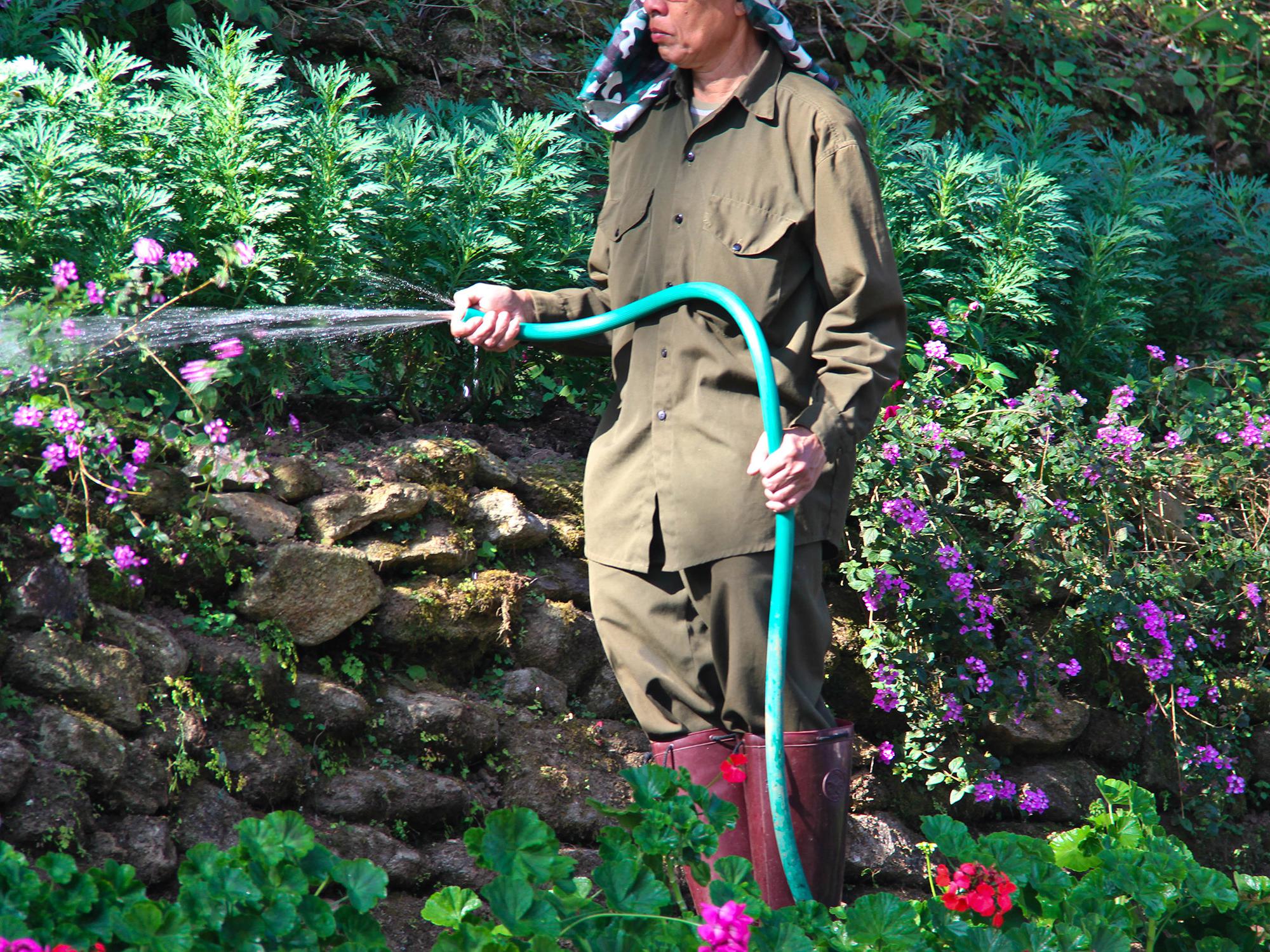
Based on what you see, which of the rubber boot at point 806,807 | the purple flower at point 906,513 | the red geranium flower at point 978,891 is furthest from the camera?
the purple flower at point 906,513

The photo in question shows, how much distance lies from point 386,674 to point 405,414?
82cm

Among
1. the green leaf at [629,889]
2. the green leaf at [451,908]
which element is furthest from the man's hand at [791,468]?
the green leaf at [451,908]

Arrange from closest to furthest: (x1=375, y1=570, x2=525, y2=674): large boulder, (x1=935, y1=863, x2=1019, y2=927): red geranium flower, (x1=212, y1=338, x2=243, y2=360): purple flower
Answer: (x1=935, y1=863, x2=1019, y2=927): red geranium flower → (x1=212, y1=338, x2=243, y2=360): purple flower → (x1=375, y1=570, x2=525, y2=674): large boulder

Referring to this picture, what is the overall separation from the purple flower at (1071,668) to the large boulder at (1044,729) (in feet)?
0.39

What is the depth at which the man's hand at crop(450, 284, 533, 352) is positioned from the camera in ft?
8.40

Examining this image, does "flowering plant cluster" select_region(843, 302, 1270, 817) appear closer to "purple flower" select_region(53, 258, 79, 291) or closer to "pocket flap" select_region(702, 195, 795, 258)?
"pocket flap" select_region(702, 195, 795, 258)

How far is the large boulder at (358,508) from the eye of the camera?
9.82ft

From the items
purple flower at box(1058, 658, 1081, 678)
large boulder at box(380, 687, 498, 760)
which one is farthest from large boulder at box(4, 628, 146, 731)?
purple flower at box(1058, 658, 1081, 678)

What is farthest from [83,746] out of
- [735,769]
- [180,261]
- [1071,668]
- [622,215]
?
[1071,668]

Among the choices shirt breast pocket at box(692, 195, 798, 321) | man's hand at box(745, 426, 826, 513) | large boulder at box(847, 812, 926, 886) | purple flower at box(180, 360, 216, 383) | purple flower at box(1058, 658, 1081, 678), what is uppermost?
shirt breast pocket at box(692, 195, 798, 321)

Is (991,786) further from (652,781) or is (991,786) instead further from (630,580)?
(652,781)

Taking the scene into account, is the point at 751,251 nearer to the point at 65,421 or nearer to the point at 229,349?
the point at 229,349

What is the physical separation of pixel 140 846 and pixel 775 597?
1.28 metres

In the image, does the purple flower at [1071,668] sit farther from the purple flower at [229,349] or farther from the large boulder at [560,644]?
the purple flower at [229,349]
